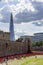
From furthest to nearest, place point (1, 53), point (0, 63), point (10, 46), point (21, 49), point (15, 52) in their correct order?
point (21, 49) < point (15, 52) < point (10, 46) < point (1, 53) < point (0, 63)

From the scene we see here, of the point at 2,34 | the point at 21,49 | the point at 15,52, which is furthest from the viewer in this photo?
the point at 2,34

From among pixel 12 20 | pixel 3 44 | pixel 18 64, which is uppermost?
pixel 12 20

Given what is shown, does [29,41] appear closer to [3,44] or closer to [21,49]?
[21,49]

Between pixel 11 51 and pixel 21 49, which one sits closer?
pixel 11 51

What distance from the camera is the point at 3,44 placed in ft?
87.5

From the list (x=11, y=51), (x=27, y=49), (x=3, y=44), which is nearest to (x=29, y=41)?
(x=27, y=49)

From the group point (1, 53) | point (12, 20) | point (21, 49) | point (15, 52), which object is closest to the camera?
point (1, 53)

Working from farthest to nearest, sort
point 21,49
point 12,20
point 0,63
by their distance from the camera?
point 12,20 < point 21,49 < point 0,63

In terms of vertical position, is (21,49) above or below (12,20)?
below

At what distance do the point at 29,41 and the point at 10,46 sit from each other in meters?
11.7

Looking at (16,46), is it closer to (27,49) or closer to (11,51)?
(11,51)

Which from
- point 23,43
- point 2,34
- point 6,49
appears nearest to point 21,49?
point 23,43

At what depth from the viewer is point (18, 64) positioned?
17.6 m

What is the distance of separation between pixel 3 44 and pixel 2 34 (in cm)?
1205
